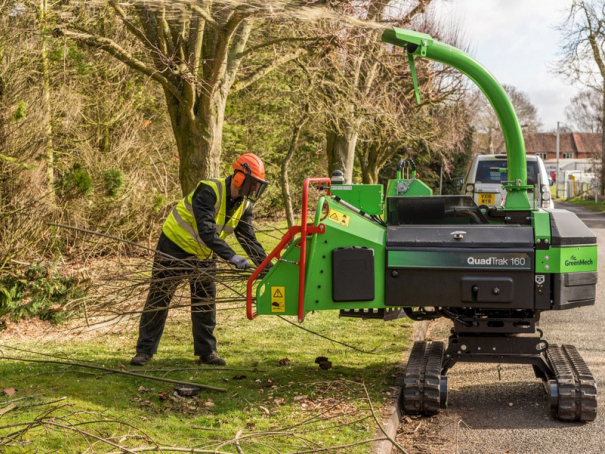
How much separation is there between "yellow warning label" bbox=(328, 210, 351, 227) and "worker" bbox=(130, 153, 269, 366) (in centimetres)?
93

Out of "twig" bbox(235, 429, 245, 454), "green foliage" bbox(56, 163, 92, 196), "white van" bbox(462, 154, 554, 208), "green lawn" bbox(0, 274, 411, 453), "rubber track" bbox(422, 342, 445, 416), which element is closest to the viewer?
"twig" bbox(235, 429, 245, 454)

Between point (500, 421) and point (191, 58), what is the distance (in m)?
6.47

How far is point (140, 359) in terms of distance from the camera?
6617 mm

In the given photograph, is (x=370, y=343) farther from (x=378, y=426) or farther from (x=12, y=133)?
(x=12, y=133)

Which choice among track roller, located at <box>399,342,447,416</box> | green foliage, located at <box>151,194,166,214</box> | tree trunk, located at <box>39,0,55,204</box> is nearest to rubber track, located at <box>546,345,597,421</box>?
track roller, located at <box>399,342,447,416</box>

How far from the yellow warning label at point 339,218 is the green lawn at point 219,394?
136 cm

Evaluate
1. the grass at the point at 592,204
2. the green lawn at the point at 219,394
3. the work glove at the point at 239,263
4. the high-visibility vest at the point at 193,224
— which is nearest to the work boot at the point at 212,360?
the green lawn at the point at 219,394

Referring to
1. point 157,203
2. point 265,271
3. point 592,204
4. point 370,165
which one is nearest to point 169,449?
point 265,271

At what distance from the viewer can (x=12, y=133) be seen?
879cm

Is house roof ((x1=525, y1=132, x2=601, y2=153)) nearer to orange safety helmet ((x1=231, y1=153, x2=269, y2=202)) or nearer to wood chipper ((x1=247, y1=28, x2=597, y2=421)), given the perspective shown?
orange safety helmet ((x1=231, y1=153, x2=269, y2=202))

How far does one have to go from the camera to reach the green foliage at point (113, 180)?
12.8 m

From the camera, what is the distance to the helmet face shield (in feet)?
20.3

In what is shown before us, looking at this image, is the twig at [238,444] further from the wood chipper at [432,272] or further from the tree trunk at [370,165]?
the tree trunk at [370,165]

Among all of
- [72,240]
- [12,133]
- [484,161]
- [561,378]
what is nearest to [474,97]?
[484,161]
